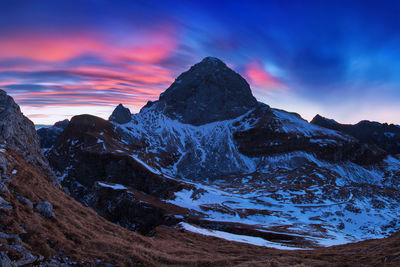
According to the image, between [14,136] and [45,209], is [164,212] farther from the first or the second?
[45,209]

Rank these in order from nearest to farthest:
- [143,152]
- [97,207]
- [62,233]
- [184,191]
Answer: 1. [62,233]
2. [97,207]
3. [184,191]
4. [143,152]

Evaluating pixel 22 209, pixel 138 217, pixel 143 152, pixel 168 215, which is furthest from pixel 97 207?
pixel 143 152

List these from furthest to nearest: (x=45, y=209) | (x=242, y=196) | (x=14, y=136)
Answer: (x=242, y=196) < (x=14, y=136) < (x=45, y=209)

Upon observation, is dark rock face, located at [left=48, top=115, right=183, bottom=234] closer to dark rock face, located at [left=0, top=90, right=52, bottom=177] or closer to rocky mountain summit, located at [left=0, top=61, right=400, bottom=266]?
rocky mountain summit, located at [left=0, top=61, right=400, bottom=266]

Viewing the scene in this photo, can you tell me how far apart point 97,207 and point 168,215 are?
2870 cm

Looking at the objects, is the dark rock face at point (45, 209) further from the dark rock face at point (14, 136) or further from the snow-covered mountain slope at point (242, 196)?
the snow-covered mountain slope at point (242, 196)

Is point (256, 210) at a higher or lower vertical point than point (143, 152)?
lower

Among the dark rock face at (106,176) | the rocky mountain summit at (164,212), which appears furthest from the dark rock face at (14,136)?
the dark rock face at (106,176)

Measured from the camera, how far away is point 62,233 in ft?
→ 61.4

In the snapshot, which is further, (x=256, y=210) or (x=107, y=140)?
(x=107, y=140)

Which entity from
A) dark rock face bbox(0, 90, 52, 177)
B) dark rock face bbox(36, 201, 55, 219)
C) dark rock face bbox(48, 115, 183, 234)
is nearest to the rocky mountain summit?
dark rock face bbox(36, 201, 55, 219)

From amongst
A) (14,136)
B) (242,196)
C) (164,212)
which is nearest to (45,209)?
(14,136)

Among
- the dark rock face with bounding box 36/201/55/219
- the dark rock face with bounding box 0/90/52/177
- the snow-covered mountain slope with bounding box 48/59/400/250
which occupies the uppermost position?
the dark rock face with bounding box 0/90/52/177

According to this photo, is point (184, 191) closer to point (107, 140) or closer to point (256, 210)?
point (256, 210)
